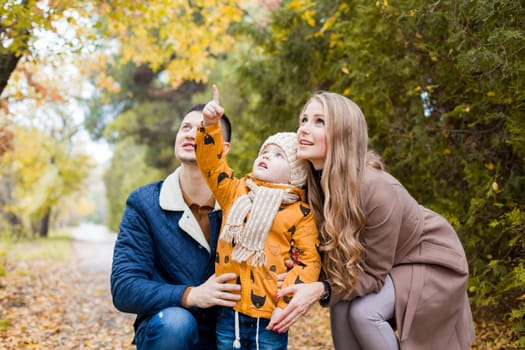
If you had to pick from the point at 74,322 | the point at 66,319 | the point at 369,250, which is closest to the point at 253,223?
the point at 369,250

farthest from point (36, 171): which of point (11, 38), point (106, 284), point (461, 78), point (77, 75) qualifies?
point (461, 78)

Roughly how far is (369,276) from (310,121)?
81cm

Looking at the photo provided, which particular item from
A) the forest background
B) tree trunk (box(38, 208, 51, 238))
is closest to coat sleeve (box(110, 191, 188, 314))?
the forest background

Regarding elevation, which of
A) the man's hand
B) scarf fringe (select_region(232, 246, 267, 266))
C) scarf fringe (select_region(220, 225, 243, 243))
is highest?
scarf fringe (select_region(220, 225, 243, 243))

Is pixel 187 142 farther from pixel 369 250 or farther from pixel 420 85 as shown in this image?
pixel 420 85

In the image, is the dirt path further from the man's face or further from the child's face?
the child's face

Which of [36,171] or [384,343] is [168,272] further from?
[36,171]

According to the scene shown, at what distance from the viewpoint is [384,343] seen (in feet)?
8.07

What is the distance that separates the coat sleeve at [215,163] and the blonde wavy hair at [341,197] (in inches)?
16.1

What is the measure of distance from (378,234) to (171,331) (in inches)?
41.5

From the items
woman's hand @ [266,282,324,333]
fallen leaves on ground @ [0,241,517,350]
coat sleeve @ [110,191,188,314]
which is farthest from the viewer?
fallen leaves on ground @ [0,241,517,350]

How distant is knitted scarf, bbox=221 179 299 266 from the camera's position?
7.50 ft

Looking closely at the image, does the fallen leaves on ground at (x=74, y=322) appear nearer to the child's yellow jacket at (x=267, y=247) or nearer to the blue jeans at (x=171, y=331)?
the blue jeans at (x=171, y=331)

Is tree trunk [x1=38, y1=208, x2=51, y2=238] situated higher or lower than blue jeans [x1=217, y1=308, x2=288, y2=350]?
lower
